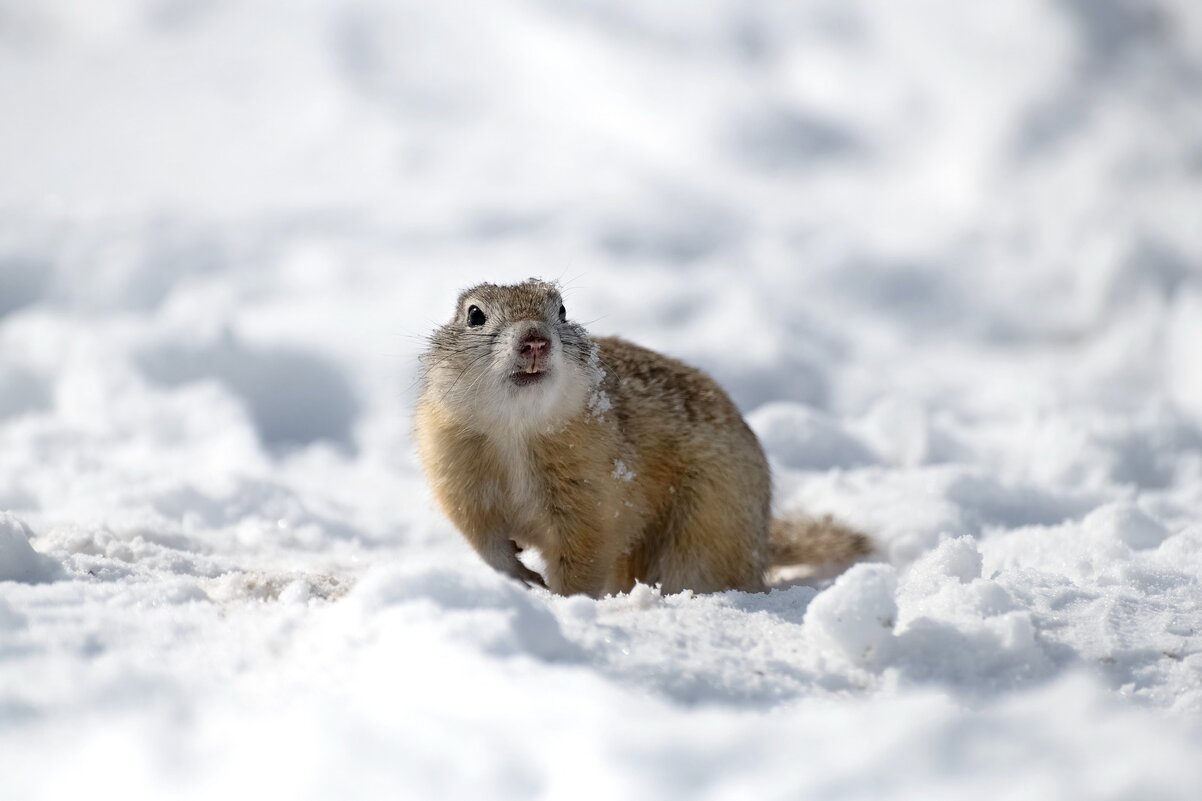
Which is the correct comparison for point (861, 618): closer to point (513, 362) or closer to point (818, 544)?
point (513, 362)

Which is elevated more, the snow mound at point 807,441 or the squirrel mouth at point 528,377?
the snow mound at point 807,441

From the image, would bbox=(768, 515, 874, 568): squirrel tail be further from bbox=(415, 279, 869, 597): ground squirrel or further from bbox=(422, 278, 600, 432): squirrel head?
bbox=(422, 278, 600, 432): squirrel head

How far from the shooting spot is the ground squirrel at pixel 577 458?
185 inches

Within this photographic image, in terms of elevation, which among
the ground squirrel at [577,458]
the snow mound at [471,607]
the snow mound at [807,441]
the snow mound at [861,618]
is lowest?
the snow mound at [471,607]

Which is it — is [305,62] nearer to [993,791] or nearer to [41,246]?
[41,246]

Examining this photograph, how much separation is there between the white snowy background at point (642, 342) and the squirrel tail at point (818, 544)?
8.8 inches

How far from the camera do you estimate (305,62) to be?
51.4ft

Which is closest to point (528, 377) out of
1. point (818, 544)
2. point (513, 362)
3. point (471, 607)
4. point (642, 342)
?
point (513, 362)

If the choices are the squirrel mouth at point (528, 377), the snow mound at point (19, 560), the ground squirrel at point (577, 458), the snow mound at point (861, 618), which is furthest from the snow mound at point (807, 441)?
the snow mound at point (19, 560)

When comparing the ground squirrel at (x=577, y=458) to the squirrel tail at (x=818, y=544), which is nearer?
the ground squirrel at (x=577, y=458)

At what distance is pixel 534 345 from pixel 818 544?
217 cm

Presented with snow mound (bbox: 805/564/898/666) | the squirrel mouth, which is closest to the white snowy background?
snow mound (bbox: 805/564/898/666)

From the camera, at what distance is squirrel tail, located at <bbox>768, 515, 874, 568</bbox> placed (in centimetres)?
581

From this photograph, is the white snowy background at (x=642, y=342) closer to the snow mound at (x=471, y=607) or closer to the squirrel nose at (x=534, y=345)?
the snow mound at (x=471, y=607)
